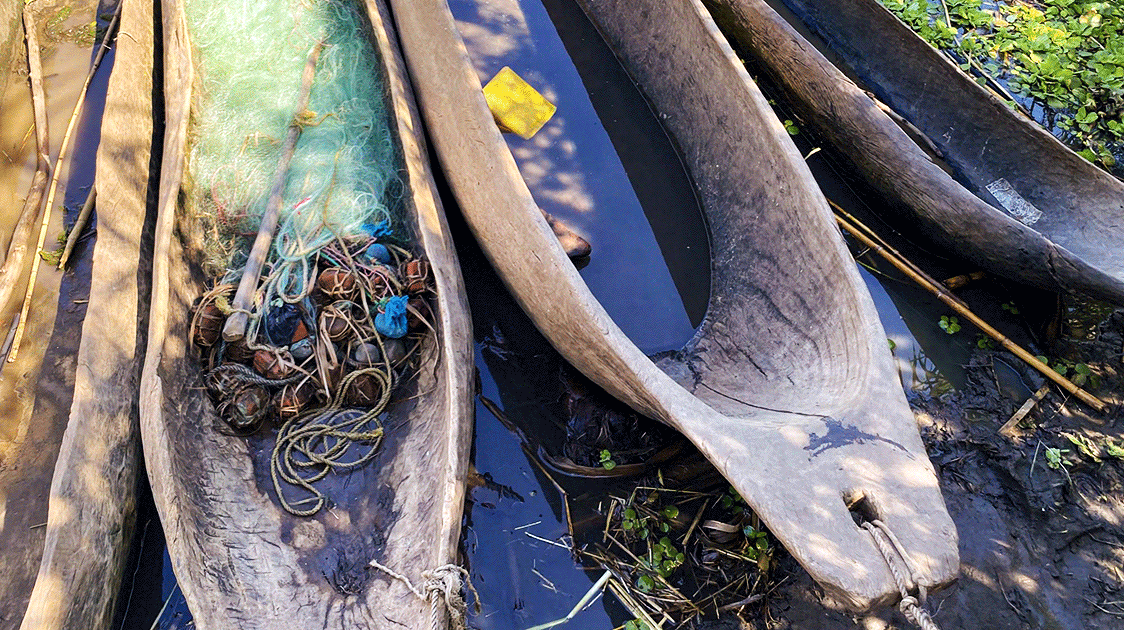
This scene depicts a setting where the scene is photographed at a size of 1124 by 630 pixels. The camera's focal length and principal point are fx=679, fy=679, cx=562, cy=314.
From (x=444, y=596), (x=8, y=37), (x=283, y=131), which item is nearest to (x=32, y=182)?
(x=8, y=37)

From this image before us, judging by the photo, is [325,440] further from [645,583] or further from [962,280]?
[962,280]

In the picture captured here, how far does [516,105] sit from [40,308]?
8.68 feet

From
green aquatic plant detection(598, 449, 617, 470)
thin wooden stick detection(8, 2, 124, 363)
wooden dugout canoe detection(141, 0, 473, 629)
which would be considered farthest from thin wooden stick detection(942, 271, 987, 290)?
thin wooden stick detection(8, 2, 124, 363)

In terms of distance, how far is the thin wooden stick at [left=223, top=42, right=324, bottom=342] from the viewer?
2.72 m

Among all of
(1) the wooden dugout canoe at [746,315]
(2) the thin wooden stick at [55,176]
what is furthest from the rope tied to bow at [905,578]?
(2) the thin wooden stick at [55,176]

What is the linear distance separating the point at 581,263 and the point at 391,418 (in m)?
1.15

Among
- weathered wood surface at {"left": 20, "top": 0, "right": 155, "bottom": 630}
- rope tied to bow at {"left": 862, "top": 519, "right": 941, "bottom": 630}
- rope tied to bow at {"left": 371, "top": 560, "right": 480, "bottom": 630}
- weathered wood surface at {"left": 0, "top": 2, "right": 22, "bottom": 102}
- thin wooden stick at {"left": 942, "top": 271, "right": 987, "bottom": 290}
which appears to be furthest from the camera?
weathered wood surface at {"left": 0, "top": 2, "right": 22, "bottom": 102}

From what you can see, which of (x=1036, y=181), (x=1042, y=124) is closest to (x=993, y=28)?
(x=1042, y=124)

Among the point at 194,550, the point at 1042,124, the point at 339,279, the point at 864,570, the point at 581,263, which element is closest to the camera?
the point at 864,570

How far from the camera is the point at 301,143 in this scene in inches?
134

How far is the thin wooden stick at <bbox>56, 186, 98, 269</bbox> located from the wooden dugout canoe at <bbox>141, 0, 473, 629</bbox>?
3.16ft

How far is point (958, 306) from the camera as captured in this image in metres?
3.23

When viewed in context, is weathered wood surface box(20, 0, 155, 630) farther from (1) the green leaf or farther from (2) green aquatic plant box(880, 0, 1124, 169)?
(2) green aquatic plant box(880, 0, 1124, 169)

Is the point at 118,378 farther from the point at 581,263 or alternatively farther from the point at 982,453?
the point at 982,453
